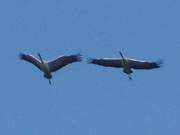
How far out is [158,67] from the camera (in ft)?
554

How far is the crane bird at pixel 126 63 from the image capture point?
169 metres

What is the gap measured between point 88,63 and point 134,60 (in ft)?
10.8

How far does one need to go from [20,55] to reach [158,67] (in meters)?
10.5

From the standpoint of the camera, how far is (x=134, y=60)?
169750 millimetres

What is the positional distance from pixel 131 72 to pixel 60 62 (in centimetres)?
521

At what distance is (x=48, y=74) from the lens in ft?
558

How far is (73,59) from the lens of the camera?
16988 cm

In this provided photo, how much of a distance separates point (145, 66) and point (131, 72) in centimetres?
147

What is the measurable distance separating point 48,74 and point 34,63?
1871mm

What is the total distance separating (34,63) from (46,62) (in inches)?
48.4

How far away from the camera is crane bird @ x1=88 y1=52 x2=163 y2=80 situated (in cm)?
16912

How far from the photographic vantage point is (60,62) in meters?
170

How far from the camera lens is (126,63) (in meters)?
169

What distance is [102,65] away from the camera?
17038cm
